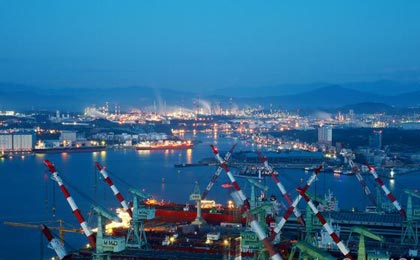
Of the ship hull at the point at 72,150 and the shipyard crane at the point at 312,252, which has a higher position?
the ship hull at the point at 72,150

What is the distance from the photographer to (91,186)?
13984mm

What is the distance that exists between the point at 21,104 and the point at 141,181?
65.2 metres

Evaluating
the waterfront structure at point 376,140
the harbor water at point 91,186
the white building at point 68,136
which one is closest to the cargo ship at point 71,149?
the white building at point 68,136

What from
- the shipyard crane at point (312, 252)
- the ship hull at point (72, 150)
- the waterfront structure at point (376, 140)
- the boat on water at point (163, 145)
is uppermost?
the waterfront structure at point (376, 140)

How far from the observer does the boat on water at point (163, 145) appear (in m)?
26.1

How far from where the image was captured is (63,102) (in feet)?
275

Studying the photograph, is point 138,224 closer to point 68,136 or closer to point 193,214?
point 193,214

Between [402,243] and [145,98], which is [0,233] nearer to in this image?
[402,243]

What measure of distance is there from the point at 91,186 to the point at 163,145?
505 inches

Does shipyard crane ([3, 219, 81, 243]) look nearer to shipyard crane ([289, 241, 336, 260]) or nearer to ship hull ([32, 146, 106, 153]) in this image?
shipyard crane ([289, 241, 336, 260])

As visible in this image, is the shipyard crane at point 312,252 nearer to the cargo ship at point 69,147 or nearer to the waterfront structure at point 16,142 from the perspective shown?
the cargo ship at point 69,147

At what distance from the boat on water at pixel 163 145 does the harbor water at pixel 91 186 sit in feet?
13.3

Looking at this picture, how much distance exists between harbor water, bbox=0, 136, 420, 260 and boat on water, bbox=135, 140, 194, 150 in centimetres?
404

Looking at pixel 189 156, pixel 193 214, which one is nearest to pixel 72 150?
pixel 189 156
